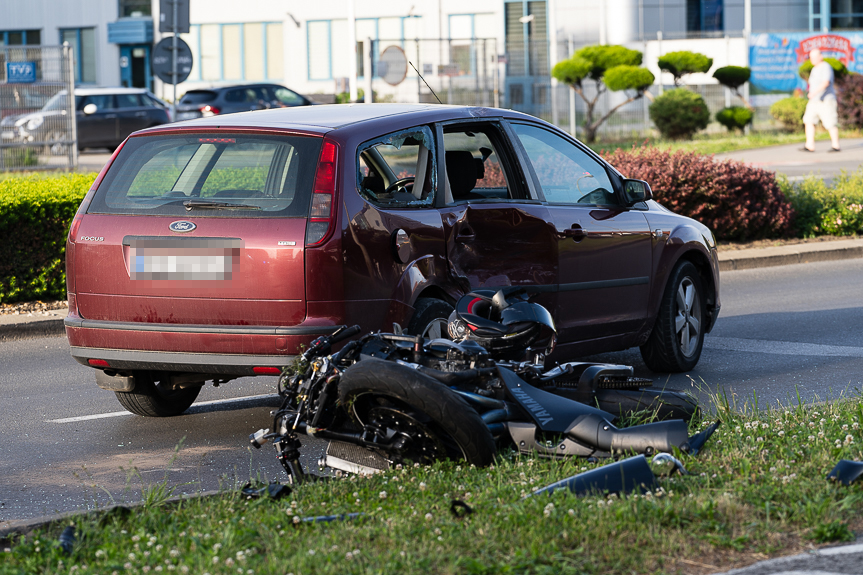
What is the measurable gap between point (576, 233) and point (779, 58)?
32701mm

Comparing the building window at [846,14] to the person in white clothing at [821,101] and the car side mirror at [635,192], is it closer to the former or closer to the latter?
the person in white clothing at [821,101]

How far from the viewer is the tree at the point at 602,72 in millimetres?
31391

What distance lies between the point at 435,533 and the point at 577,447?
1.05 metres

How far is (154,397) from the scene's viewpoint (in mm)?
6523

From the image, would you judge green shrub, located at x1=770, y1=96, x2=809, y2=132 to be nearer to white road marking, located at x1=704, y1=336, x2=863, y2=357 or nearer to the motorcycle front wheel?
white road marking, located at x1=704, y1=336, x2=863, y2=357

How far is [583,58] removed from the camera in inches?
1268

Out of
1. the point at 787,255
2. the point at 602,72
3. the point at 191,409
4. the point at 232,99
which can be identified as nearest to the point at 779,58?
the point at 602,72

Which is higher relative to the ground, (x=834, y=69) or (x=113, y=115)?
(x=834, y=69)

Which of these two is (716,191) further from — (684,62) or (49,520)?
(684,62)

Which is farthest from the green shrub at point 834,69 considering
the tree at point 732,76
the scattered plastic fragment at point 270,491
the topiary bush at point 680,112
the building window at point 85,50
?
the scattered plastic fragment at point 270,491

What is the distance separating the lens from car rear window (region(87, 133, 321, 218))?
5496 millimetres

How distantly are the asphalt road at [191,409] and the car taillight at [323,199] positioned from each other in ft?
3.68

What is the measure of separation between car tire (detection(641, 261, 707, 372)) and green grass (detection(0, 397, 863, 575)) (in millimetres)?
2987

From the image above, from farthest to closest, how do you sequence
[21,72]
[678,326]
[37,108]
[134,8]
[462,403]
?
1. [134,8]
2. [37,108]
3. [21,72]
4. [678,326]
5. [462,403]
